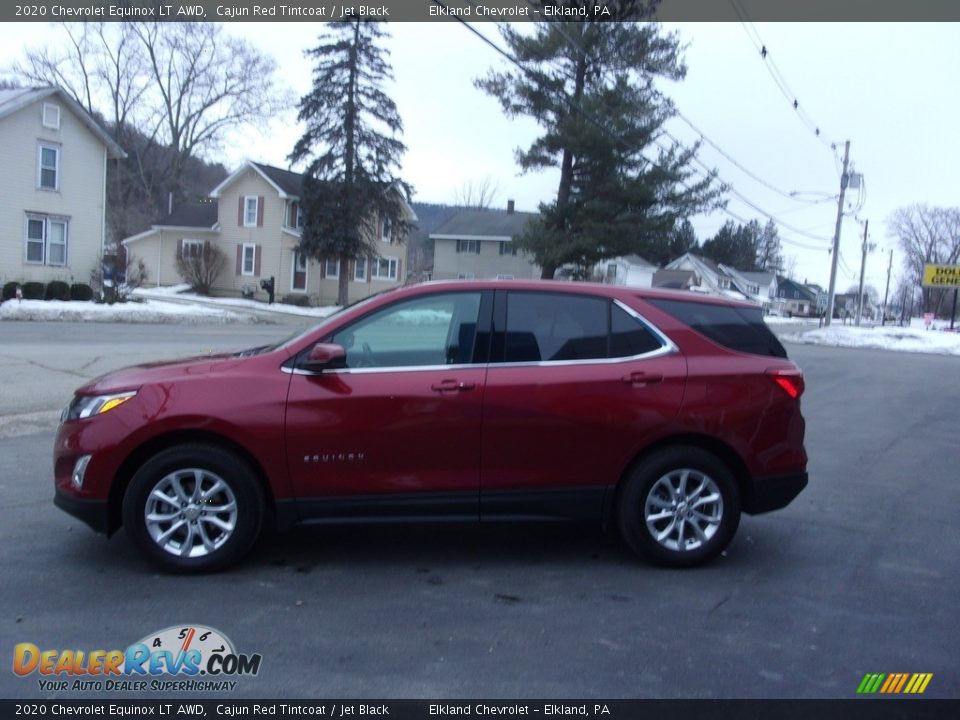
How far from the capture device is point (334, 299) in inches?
1873

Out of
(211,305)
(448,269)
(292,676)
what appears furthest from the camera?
(448,269)

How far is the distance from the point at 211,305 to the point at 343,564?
36.2 metres

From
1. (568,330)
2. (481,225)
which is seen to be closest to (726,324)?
(568,330)

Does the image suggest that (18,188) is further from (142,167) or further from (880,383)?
(142,167)

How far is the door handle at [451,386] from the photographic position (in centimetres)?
512

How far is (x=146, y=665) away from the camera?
4.01 metres

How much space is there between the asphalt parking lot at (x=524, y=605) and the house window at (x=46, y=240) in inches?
1106

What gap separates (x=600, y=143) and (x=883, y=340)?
62.2ft

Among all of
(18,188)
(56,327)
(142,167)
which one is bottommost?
Answer: (56,327)

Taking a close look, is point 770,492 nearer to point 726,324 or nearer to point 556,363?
point 726,324

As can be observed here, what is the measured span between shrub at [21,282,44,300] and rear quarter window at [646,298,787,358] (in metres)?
29.7

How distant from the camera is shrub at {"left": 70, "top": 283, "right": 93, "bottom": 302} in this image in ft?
103

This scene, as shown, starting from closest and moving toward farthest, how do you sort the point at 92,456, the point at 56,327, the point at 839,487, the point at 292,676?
the point at 292,676 < the point at 92,456 < the point at 839,487 < the point at 56,327

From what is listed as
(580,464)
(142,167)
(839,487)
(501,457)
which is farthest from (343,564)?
(142,167)
